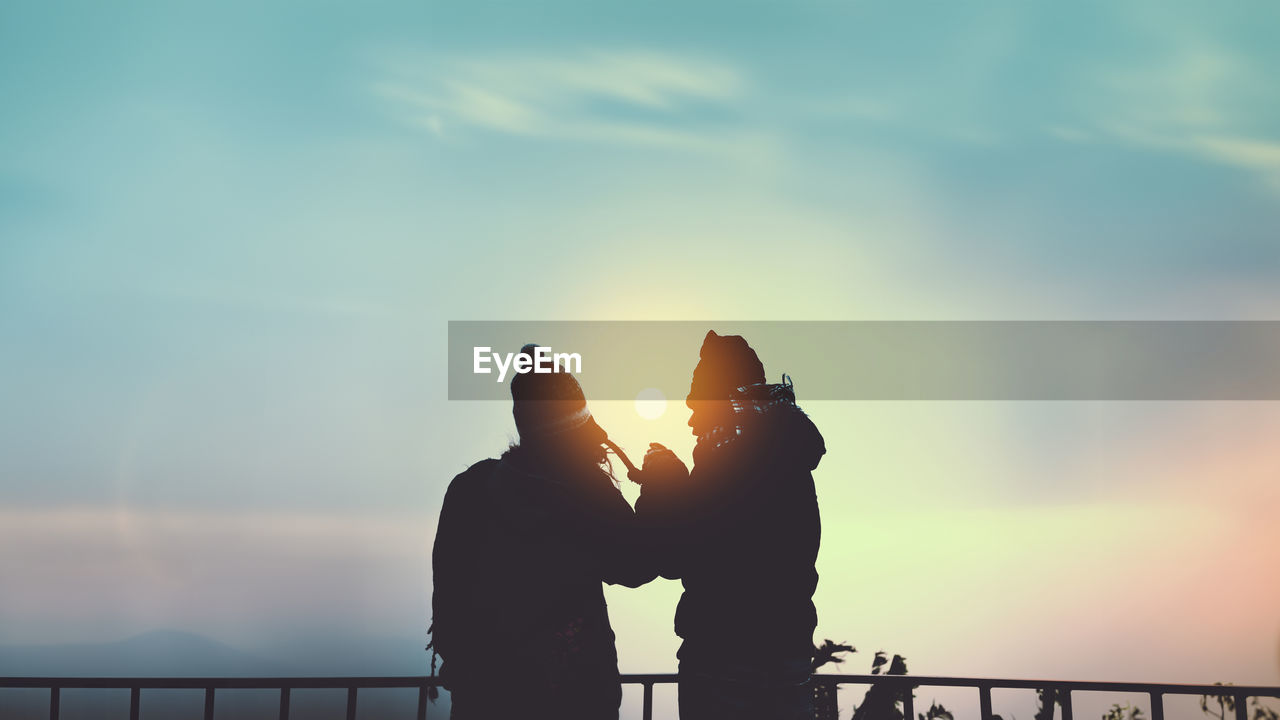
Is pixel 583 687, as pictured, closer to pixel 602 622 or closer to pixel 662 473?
pixel 602 622

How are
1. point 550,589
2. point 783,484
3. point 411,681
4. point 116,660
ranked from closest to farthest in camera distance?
1. point 550,589
2. point 783,484
3. point 411,681
4. point 116,660

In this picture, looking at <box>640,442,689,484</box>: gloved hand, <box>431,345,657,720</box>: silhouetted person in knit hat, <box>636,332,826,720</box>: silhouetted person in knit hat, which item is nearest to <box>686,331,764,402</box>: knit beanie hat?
<box>636,332,826,720</box>: silhouetted person in knit hat

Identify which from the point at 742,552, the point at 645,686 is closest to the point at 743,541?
the point at 742,552

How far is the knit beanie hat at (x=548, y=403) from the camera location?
2830 millimetres

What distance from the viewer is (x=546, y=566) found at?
2.80m

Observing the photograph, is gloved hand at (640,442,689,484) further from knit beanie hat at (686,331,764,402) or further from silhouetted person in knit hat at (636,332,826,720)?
knit beanie hat at (686,331,764,402)

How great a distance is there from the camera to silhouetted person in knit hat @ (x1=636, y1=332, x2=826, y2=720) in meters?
2.92

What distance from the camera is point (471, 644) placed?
2904mm

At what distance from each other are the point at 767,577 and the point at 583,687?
69cm

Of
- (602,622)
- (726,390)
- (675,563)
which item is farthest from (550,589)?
(726,390)

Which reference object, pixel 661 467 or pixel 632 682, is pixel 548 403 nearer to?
pixel 661 467

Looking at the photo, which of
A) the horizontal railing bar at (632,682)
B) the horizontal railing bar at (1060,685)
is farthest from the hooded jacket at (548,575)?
the horizontal railing bar at (1060,685)

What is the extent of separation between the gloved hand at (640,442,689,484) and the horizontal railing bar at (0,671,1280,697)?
6.15ft

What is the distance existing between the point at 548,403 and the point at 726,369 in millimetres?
651
